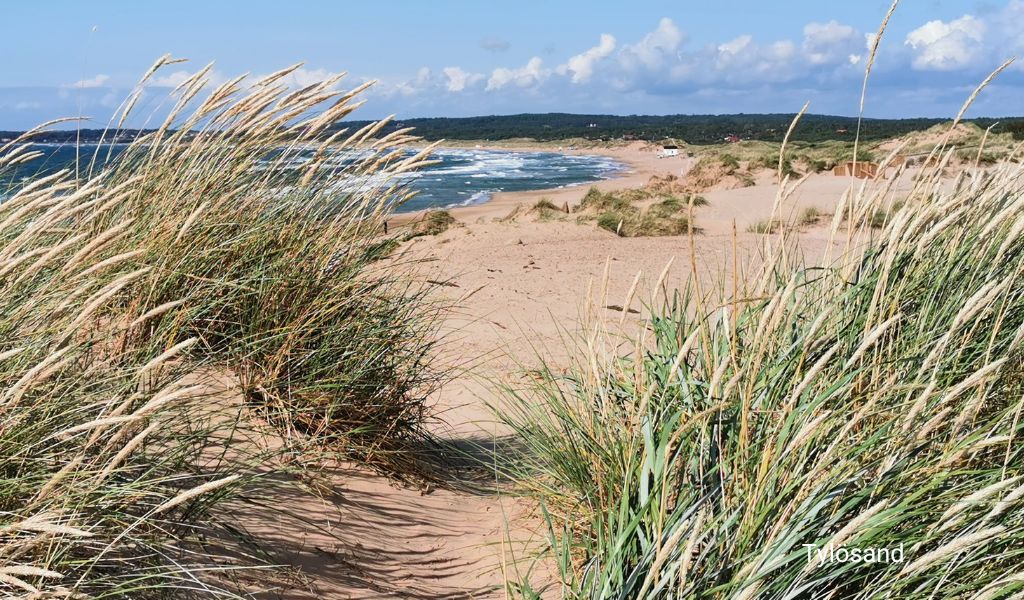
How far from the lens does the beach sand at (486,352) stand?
2947 mm

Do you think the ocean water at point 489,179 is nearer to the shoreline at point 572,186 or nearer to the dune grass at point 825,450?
the shoreline at point 572,186

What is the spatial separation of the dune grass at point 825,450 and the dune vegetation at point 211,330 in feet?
3.35

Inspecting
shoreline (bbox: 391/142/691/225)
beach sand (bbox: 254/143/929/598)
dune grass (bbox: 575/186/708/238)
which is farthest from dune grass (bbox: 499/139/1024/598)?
dune grass (bbox: 575/186/708/238)

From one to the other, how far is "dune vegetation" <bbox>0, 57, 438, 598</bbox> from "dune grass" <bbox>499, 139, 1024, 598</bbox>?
3.35 ft

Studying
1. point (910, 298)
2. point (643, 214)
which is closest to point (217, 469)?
point (910, 298)

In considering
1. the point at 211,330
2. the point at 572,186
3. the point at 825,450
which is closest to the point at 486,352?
the point at 211,330

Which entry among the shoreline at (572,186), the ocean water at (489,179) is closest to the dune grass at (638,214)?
the shoreline at (572,186)

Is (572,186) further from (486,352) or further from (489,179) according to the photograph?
(486,352)

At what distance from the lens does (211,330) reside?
3.42 metres

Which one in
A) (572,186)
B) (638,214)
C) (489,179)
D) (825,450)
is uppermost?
(825,450)

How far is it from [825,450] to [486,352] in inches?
119

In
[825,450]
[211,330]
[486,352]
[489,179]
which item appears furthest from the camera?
[489,179]

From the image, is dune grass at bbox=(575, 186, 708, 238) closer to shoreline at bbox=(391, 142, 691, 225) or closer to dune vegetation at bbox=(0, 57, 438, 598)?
shoreline at bbox=(391, 142, 691, 225)

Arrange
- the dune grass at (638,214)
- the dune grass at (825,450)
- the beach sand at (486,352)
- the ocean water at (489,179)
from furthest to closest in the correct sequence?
the ocean water at (489,179)
the dune grass at (638,214)
the beach sand at (486,352)
the dune grass at (825,450)
